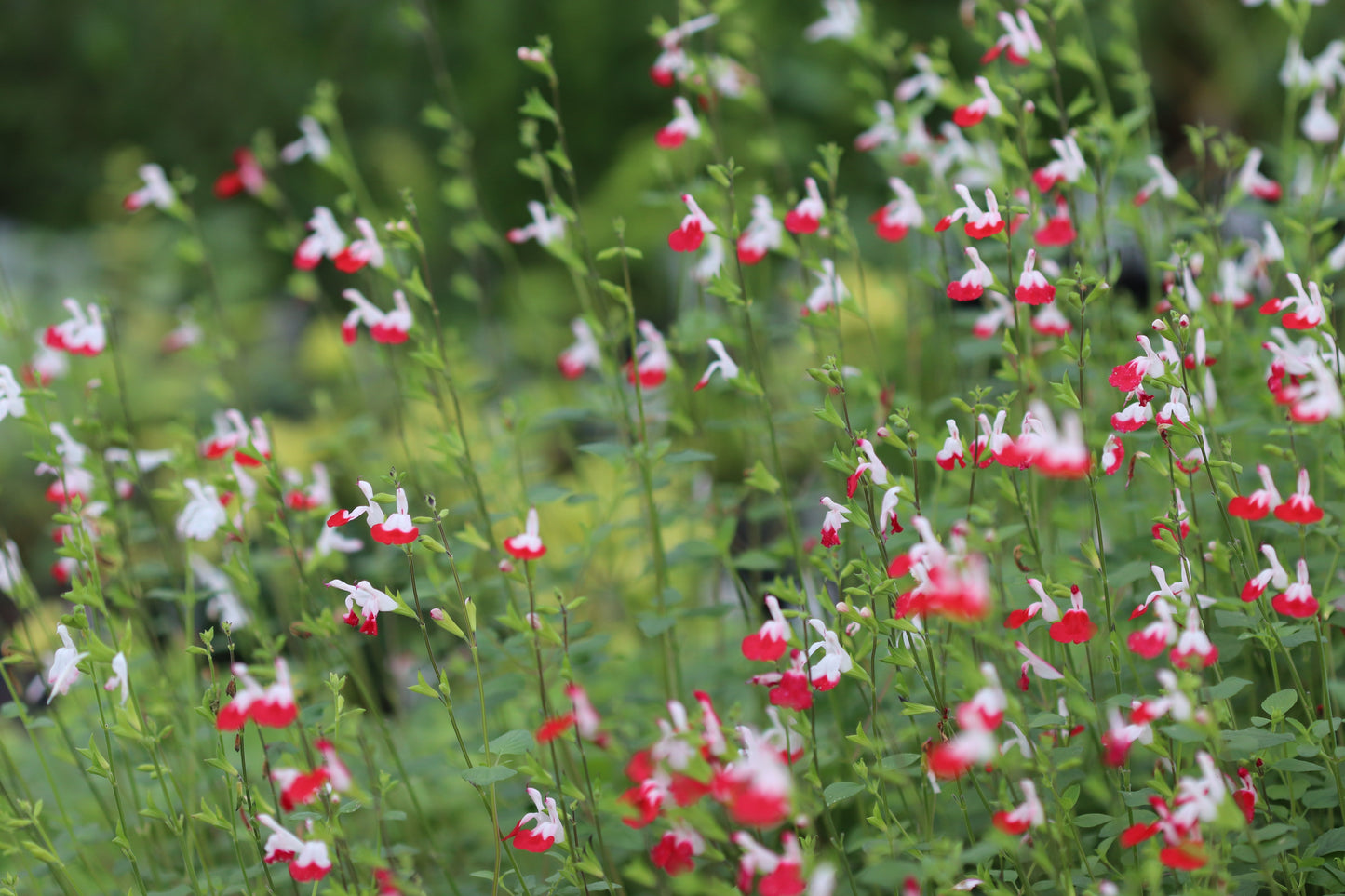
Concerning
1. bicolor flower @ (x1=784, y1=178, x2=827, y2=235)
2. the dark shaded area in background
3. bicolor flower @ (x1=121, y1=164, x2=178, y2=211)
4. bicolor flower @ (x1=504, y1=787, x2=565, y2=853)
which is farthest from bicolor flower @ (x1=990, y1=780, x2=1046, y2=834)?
the dark shaded area in background

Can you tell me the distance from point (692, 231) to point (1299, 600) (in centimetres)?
85

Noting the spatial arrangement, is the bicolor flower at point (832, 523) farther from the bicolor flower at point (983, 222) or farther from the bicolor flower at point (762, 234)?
the bicolor flower at point (762, 234)

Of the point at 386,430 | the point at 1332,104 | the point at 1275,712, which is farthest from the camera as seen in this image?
the point at 386,430

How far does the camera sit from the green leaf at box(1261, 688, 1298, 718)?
4.32 feet

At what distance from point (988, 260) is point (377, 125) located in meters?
5.62

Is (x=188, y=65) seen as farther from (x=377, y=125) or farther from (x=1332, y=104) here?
(x=1332, y=104)

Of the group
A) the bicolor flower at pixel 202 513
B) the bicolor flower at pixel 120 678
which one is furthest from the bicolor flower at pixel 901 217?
the bicolor flower at pixel 120 678

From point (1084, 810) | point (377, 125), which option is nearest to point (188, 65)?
point (377, 125)

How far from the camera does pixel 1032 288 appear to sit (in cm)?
139

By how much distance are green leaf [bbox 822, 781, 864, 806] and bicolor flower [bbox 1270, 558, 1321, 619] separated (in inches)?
19.4

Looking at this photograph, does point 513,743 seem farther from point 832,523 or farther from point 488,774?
point 832,523

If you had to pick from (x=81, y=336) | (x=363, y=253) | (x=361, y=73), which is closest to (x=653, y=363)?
(x=363, y=253)

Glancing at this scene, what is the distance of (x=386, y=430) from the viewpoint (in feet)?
13.8

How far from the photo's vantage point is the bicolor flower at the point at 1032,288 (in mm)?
1381
